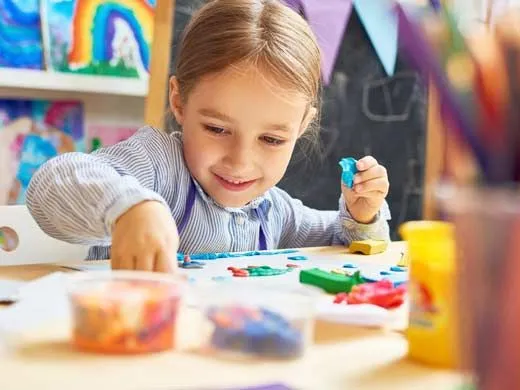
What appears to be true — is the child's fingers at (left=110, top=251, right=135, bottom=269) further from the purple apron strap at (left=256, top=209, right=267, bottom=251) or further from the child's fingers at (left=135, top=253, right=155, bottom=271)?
the purple apron strap at (left=256, top=209, right=267, bottom=251)

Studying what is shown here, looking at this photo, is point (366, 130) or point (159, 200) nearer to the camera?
point (159, 200)

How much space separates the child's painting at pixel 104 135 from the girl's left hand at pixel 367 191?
1.05 metres

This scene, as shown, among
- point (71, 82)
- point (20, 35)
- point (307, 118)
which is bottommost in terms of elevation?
point (307, 118)

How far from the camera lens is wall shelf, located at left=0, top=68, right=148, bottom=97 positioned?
1968 mm

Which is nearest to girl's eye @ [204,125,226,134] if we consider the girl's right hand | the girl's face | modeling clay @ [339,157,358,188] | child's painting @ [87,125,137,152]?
the girl's face

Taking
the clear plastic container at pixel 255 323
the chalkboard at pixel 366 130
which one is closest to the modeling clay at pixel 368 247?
the clear plastic container at pixel 255 323

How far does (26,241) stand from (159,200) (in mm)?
434

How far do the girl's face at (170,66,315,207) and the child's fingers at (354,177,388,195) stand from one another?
127 mm

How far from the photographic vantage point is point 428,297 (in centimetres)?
54

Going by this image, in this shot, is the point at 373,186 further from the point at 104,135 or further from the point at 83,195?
the point at 104,135

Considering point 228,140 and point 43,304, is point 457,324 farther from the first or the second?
point 228,140

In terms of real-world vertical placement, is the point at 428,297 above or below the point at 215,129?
below

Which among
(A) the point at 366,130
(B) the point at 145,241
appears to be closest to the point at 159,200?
(B) the point at 145,241

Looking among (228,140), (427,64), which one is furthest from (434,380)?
(228,140)
